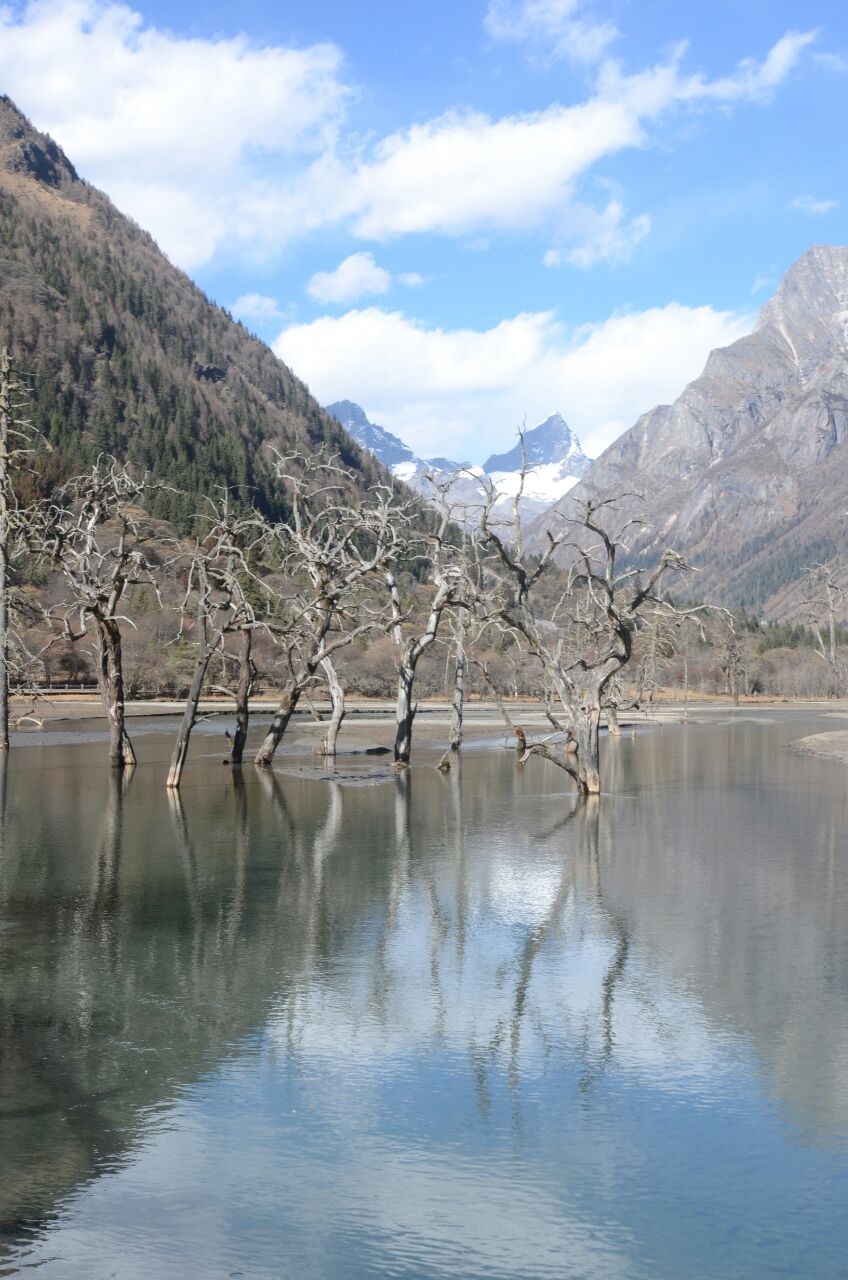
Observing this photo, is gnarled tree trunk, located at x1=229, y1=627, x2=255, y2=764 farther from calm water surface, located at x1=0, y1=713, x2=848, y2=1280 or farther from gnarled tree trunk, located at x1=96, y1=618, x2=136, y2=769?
calm water surface, located at x1=0, y1=713, x2=848, y2=1280

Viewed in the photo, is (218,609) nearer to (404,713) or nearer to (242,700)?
(242,700)

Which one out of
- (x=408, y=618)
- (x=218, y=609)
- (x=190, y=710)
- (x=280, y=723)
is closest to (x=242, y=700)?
(x=280, y=723)

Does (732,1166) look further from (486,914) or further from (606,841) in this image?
(606,841)

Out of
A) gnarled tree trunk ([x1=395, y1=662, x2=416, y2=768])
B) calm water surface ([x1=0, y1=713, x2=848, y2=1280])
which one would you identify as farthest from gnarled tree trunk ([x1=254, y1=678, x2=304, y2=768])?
calm water surface ([x1=0, y1=713, x2=848, y2=1280])

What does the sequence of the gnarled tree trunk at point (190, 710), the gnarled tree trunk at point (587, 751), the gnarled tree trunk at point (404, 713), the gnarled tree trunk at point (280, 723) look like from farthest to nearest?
the gnarled tree trunk at point (404, 713)
the gnarled tree trunk at point (280, 723)
the gnarled tree trunk at point (190, 710)
the gnarled tree trunk at point (587, 751)

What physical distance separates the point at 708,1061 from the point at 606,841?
39.5 ft

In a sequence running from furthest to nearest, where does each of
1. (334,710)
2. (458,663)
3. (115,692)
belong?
(458,663)
(334,710)
(115,692)

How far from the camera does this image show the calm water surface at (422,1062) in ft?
22.7

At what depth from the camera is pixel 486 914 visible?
598 inches

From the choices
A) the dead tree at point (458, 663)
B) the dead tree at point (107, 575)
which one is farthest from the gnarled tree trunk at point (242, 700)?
the dead tree at point (458, 663)

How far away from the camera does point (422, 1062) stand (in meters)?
9.61

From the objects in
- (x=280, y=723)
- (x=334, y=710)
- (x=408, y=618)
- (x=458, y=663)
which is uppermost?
(x=408, y=618)

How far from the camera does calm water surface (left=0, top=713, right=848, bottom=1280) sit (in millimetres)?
6934

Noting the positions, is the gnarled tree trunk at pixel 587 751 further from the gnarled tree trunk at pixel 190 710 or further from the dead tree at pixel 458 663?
the dead tree at pixel 458 663
